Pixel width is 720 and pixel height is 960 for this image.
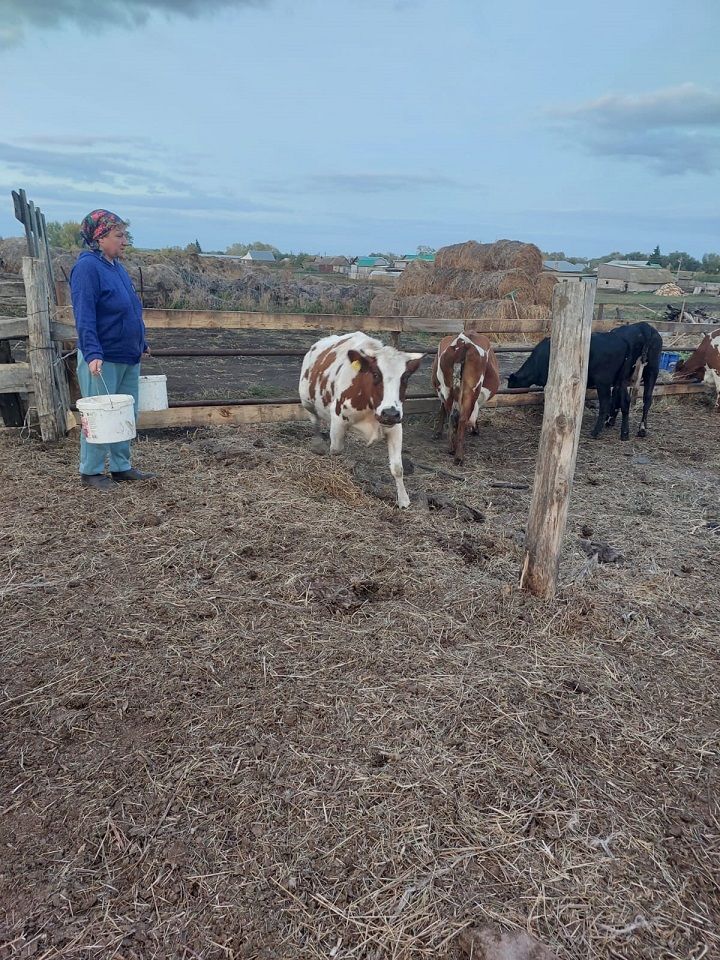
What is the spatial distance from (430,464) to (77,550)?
361cm

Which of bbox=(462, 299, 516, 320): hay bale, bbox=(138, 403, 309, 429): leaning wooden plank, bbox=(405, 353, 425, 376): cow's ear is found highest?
bbox=(462, 299, 516, 320): hay bale

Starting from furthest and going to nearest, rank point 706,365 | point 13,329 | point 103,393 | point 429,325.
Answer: point 706,365, point 429,325, point 13,329, point 103,393

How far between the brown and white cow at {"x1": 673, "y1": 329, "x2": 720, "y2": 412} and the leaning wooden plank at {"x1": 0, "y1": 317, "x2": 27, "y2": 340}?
930cm

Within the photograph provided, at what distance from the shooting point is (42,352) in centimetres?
564

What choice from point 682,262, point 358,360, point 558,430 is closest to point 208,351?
point 358,360

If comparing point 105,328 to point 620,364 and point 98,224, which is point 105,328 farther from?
point 620,364

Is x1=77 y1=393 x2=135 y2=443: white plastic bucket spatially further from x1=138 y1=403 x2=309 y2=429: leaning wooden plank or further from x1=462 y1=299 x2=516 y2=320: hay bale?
x1=462 y1=299 x2=516 y2=320: hay bale

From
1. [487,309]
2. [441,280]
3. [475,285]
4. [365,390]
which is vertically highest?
[441,280]

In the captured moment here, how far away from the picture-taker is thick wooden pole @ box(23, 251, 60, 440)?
5430mm

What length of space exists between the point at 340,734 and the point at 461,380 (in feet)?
16.1

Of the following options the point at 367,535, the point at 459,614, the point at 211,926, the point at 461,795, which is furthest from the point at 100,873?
the point at 367,535

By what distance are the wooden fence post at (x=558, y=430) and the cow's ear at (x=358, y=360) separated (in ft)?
6.60

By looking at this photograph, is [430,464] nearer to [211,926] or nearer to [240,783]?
[240,783]

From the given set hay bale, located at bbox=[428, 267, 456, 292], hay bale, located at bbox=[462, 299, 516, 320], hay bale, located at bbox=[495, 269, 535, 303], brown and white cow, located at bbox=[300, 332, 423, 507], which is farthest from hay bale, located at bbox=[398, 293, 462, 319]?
brown and white cow, located at bbox=[300, 332, 423, 507]
